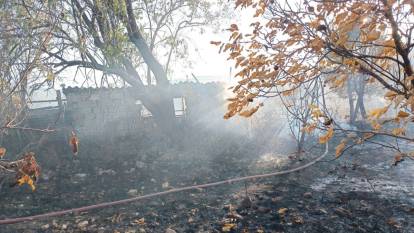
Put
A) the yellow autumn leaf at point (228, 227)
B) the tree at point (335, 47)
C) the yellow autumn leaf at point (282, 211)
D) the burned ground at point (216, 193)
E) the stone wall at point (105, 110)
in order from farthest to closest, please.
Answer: the stone wall at point (105, 110)
the yellow autumn leaf at point (282, 211)
the burned ground at point (216, 193)
the yellow autumn leaf at point (228, 227)
the tree at point (335, 47)

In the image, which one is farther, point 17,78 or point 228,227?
point 228,227

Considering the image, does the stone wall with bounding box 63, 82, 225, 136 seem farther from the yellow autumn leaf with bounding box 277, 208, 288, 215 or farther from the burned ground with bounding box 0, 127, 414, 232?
the yellow autumn leaf with bounding box 277, 208, 288, 215

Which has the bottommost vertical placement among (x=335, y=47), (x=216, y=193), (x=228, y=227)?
(x=228, y=227)

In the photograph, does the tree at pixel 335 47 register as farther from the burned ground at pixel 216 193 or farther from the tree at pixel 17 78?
the burned ground at pixel 216 193

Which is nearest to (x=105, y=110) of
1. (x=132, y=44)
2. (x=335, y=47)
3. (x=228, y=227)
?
(x=132, y=44)

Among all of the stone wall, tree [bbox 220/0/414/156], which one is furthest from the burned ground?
tree [bbox 220/0/414/156]

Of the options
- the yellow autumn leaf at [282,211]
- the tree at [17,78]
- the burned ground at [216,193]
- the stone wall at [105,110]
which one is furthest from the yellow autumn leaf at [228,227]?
the stone wall at [105,110]

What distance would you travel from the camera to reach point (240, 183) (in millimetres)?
7086

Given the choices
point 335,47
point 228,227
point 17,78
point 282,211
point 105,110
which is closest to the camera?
point 335,47

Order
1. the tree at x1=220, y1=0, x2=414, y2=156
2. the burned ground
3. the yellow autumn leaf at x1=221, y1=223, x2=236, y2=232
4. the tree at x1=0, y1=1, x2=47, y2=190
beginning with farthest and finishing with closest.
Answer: the burned ground, the yellow autumn leaf at x1=221, y1=223, x2=236, y2=232, the tree at x1=0, y1=1, x2=47, y2=190, the tree at x1=220, y1=0, x2=414, y2=156

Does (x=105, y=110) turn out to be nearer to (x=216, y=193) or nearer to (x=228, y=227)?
(x=216, y=193)

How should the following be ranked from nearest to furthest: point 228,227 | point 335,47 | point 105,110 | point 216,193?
point 335,47 < point 228,227 < point 216,193 < point 105,110

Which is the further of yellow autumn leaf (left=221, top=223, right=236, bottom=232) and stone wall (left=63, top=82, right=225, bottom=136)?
stone wall (left=63, top=82, right=225, bottom=136)

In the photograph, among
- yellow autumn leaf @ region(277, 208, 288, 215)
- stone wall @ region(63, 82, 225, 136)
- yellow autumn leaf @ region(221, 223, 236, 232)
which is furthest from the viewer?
stone wall @ region(63, 82, 225, 136)
